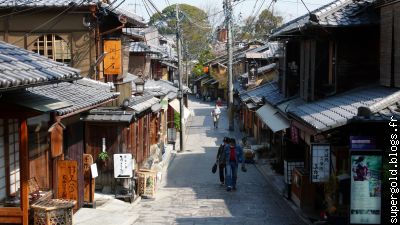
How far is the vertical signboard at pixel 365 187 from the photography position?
11.8 meters

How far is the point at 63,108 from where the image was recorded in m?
11.8

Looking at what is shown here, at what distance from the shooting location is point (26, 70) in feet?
31.8

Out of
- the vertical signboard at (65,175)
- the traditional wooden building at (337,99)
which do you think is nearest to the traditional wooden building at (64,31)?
the vertical signboard at (65,175)

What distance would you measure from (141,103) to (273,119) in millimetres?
5916

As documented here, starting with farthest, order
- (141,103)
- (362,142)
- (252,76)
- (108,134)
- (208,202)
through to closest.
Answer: (252,76)
(141,103)
(108,134)
(208,202)
(362,142)

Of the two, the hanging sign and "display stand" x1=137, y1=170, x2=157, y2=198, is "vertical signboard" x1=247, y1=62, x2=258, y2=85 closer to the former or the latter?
"display stand" x1=137, y1=170, x2=157, y2=198

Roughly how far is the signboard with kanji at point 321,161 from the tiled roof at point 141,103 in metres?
8.21

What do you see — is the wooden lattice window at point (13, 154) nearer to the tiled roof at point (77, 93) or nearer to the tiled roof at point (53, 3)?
the tiled roof at point (77, 93)

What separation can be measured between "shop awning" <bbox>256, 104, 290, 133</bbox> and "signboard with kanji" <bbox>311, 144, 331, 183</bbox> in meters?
6.59

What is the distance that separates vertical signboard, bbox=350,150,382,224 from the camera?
1181 cm

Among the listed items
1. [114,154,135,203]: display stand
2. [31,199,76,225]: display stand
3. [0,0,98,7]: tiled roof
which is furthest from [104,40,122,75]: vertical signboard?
[31,199,76,225]: display stand

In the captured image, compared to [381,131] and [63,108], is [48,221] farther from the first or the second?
[381,131]

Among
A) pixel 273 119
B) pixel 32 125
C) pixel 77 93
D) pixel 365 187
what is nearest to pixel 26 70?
pixel 32 125

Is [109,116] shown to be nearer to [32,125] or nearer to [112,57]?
[112,57]
